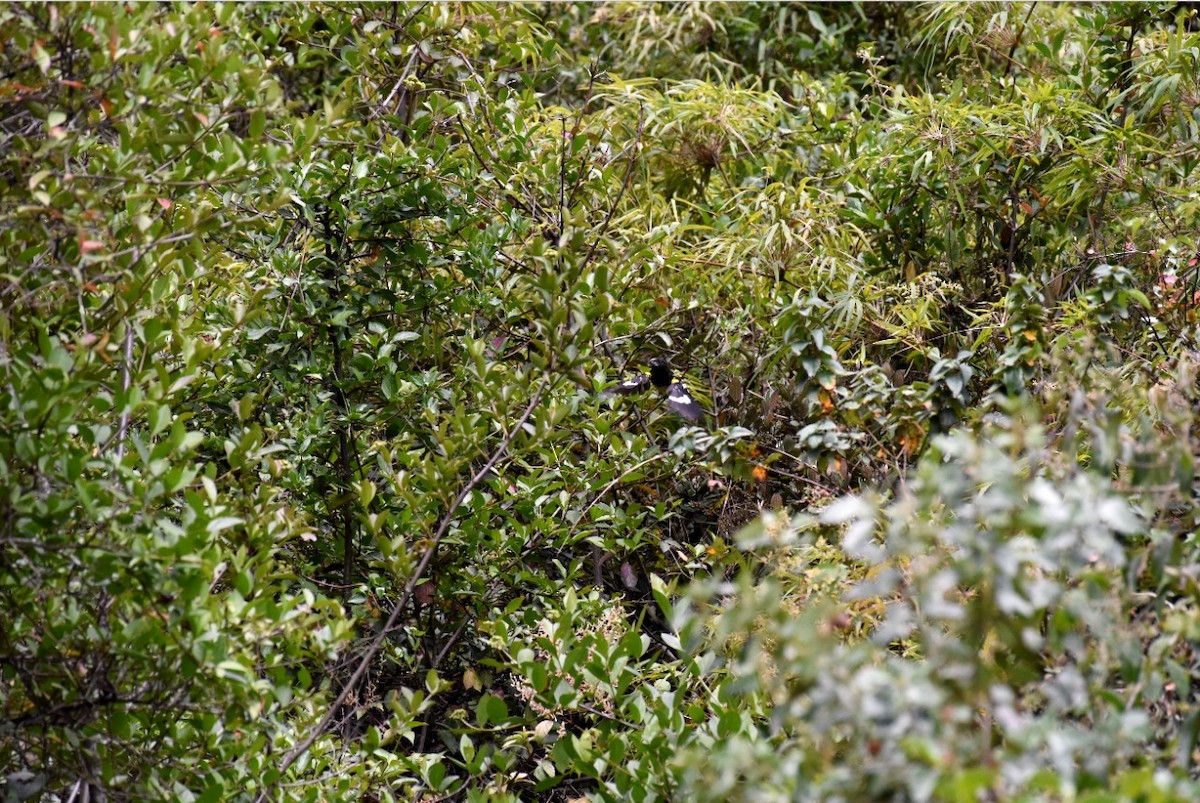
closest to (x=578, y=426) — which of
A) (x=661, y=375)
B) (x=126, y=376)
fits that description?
→ (x=661, y=375)

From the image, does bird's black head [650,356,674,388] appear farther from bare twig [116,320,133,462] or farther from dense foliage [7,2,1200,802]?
bare twig [116,320,133,462]

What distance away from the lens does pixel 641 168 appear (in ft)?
11.1

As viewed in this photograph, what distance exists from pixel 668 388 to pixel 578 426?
0.36 metres

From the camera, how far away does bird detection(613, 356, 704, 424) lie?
2.54 metres

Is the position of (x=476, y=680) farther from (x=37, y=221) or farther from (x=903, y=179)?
(x=903, y=179)

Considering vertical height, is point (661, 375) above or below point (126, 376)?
below

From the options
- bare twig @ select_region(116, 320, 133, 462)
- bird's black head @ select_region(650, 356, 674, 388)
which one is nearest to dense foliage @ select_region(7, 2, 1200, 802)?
bare twig @ select_region(116, 320, 133, 462)

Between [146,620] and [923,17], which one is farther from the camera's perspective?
[923,17]

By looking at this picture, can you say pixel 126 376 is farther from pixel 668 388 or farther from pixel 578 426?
pixel 668 388

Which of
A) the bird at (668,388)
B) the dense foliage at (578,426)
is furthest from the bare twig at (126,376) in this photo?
the bird at (668,388)

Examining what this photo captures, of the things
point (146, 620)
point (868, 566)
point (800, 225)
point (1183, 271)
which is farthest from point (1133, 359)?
point (146, 620)

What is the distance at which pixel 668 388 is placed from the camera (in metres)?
2.57

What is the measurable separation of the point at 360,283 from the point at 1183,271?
1.66m

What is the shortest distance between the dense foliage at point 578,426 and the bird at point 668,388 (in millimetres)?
85
